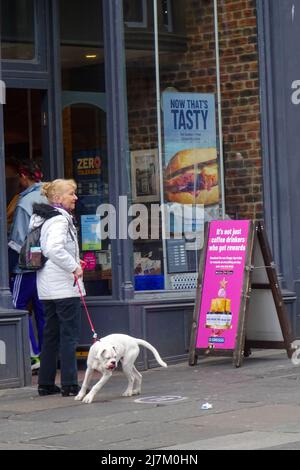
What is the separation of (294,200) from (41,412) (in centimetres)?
488

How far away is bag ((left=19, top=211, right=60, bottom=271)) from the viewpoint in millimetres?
10148

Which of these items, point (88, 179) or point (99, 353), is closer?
point (99, 353)

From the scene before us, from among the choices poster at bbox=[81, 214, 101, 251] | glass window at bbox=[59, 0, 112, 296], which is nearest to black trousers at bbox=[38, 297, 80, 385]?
glass window at bbox=[59, 0, 112, 296]

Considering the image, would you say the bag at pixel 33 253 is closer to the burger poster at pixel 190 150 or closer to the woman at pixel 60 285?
the woman at pixel 60 285

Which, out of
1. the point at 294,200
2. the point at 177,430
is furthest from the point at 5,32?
the point at 177,430

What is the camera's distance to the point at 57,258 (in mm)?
9930

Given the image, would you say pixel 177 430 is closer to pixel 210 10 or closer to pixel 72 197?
pixel 72 197

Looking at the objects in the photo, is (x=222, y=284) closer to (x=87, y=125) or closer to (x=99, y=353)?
(x=87, y=125)

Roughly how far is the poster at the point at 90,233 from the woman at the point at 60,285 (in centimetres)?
188

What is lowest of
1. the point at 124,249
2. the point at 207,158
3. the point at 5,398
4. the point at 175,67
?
the point at 5,398

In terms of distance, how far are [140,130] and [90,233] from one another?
3.93ft

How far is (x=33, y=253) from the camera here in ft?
33.4

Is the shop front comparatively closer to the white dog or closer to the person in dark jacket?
the person in dark jacket

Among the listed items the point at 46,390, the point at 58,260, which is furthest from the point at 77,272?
the point at 46,390
